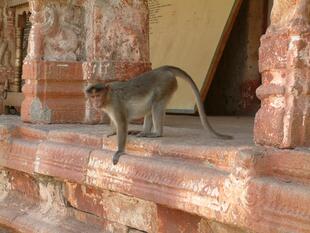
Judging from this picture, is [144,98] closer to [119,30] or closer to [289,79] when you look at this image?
[119,30]

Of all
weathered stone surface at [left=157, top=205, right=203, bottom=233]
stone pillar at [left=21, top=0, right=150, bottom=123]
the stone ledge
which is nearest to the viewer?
weathered stone surface at [left=157, top=205, right=203, bottom=233]

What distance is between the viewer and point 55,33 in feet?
Result: 20.3

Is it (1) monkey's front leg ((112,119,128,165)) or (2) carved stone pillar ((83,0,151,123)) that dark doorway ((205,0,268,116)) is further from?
(1) monkey's front leg ((112,119,128,165))

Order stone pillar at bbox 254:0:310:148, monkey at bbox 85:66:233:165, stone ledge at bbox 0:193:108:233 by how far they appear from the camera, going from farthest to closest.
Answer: stone ledge at bbox 0:193:108:233 < monkey at bbox 85:66:233:165 < stone pillar at bbox 254:0:310:148

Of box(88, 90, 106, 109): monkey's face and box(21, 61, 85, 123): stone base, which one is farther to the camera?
box(21, 61, 85, 123): stone base

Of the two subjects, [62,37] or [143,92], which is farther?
[62,37]

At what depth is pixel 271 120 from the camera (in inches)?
138

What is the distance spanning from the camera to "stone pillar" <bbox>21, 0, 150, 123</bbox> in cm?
599

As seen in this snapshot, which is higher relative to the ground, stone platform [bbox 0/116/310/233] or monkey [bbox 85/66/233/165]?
monkey [bbox 85/66/233/165]

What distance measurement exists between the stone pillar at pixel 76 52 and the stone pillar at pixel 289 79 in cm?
264

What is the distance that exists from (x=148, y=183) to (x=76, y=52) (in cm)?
247

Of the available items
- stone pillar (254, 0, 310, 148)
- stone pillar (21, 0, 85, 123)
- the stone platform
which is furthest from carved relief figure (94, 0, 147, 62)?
stone pillar (254, 0, 310, 148)

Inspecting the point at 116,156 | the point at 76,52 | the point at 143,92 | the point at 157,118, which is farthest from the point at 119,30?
the point at 116,156

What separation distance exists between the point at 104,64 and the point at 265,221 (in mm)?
3144
